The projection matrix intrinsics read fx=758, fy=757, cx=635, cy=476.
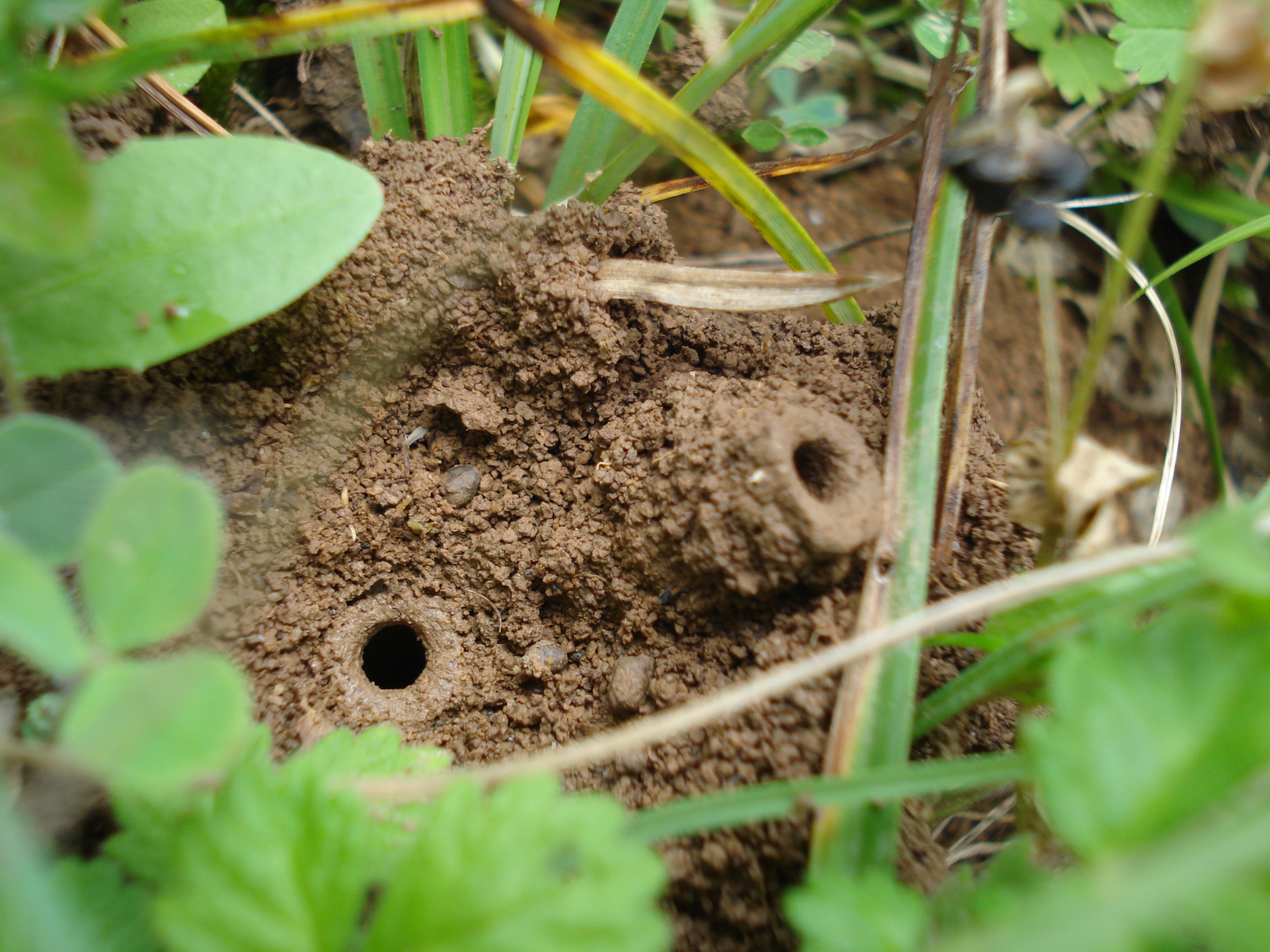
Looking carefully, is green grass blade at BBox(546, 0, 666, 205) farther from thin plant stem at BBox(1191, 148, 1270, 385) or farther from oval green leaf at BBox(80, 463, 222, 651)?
thin plant stem at BBox(1191, 148, 1270, 385)

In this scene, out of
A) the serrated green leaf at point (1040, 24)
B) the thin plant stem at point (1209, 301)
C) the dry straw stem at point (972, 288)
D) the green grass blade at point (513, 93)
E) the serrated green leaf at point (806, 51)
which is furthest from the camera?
the thin plant stem at point (1209, 301)

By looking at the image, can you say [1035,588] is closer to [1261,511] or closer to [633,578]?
[1261,511]

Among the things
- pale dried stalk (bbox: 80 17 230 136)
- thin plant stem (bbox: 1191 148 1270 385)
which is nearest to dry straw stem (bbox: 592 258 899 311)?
pale dried stalk (bbox: 80 17 230 136)

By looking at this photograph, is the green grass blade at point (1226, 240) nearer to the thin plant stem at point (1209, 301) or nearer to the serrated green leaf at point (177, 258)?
the thin plant stem at point (1209, 301)

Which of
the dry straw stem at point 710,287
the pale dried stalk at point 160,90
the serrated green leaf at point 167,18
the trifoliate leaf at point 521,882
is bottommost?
the trifoliate leaf at point 521,882

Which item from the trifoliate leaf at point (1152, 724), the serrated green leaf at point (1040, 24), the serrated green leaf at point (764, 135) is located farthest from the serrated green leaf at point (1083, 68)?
the trifoliate leaf at point (1152, 724)
